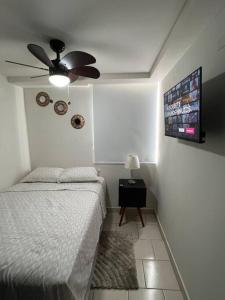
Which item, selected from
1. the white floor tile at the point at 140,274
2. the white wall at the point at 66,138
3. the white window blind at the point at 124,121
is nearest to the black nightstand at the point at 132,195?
the white wall at the point at 66,138

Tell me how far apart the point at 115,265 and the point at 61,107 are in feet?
8.43

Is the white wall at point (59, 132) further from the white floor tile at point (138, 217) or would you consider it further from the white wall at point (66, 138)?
the white floor tile at point (138, 217)

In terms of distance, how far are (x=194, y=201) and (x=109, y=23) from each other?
1.62 meters

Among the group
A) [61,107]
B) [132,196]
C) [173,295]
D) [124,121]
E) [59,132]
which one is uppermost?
[61,107]

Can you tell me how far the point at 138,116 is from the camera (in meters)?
3.08

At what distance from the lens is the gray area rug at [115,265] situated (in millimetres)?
1777

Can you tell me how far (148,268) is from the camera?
1.97 metres

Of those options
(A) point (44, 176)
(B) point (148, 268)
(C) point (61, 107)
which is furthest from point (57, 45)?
(B) point (148, 268)

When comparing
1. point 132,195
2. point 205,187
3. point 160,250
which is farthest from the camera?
point 132,195

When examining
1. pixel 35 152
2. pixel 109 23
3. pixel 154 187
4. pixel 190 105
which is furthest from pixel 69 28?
pixel 154 187

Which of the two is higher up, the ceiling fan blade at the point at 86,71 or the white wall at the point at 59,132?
the ceiling fan blade at the point at 86,71

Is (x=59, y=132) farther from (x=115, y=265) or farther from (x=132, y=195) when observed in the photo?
(x=115, y=265)

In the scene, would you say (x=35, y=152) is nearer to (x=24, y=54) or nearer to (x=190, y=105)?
(x=24, y=54)

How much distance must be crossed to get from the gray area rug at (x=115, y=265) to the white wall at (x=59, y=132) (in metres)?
1.42
